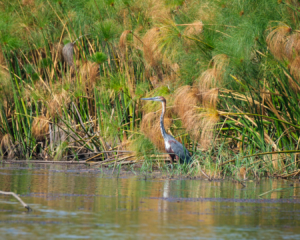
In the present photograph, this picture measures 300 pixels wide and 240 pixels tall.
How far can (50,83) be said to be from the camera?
1045cm

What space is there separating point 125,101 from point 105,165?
3.73 feet

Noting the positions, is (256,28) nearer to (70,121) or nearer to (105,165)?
(105,165)

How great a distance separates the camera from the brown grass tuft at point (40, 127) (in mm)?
10242

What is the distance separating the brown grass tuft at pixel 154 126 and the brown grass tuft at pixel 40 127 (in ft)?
7.69

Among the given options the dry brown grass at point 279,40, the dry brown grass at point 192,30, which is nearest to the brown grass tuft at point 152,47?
the dry brown grass at point 192,30

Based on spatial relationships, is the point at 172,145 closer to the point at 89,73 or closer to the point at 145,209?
the point at 89,73

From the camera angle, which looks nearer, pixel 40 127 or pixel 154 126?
pixel 154 126

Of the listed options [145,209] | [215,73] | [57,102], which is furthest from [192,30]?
[145,209]

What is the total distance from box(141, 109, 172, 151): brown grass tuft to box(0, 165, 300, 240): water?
42.5 inches

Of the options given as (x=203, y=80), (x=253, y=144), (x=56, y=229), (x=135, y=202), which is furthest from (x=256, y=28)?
(x=56, y=229)

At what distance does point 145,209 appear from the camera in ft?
15.0

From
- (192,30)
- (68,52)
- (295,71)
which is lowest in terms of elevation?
(295,71)

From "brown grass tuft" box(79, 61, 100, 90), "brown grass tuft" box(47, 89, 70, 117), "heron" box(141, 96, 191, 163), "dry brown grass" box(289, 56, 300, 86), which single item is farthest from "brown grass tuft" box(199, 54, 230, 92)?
"brown grass tuft" box(47, 89, 70, 117)

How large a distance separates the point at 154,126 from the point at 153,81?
153 centimetres
